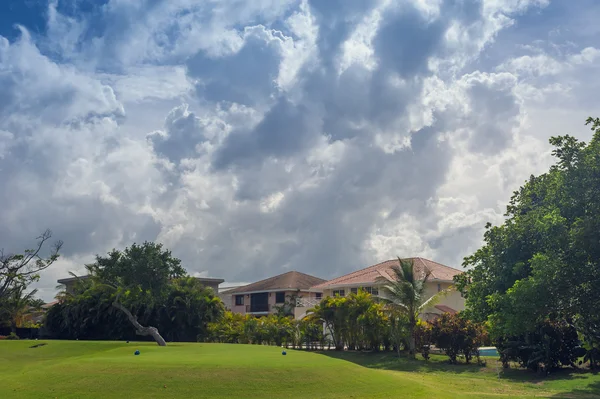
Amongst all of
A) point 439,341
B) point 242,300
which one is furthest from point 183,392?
point 242,300

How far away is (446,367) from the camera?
38688 mm

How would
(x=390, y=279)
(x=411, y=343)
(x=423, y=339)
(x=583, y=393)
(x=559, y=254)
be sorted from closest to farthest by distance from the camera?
(x=559, y=254)
(x=583, y=393)
(x=423, y=339)
(x=411, y=343)
(x=390, y=279)

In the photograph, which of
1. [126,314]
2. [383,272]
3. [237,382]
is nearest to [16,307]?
[126,314]

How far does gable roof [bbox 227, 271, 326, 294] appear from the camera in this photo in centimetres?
7334

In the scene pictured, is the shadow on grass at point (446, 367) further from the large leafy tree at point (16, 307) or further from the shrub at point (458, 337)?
the large leafy tree at point (16, 307)

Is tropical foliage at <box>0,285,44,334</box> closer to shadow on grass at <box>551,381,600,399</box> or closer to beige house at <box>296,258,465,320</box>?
beige house at <box>296,258,465,320</box>

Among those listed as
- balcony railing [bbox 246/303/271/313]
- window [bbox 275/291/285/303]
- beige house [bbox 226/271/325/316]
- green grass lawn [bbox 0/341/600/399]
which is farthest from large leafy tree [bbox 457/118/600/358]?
balcony railing [bbox 246/303/271/313]

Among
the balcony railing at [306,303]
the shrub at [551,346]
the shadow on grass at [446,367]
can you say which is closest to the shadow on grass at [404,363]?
the shadow on grass at [446,367]

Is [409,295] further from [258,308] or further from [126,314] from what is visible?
[258,308]

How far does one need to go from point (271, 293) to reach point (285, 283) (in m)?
2.20

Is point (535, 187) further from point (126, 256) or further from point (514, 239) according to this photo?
point (126, 256)

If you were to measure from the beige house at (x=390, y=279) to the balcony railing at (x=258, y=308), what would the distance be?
20.8 feet

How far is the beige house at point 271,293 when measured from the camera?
7231cm

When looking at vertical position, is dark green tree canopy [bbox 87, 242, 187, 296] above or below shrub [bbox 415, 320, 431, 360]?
above
